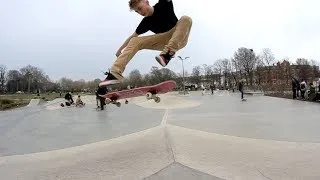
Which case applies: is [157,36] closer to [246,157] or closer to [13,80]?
[246,157]

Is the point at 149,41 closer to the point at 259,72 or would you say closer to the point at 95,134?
the point at 95,134

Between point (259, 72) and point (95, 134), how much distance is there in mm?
67826

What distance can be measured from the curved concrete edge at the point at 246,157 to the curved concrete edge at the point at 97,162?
557 millimetres

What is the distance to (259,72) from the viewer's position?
78562 millimetres

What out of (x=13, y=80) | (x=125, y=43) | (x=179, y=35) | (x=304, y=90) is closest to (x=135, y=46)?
(x=125, y=43)

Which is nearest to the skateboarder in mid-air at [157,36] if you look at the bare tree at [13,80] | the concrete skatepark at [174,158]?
the concrete skatepark at [174,158]

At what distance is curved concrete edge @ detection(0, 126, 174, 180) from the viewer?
25.7 ft

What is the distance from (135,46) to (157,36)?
470 millimetres

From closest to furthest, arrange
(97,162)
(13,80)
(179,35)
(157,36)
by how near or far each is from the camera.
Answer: (179,35) < (157,36) < (97,162) < (13,80)

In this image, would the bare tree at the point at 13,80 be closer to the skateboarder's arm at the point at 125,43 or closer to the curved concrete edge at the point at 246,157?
the curved concrete edge at the point at 246,157

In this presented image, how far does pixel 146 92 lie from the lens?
853cm

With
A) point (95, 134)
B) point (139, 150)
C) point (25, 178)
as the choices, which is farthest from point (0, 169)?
point (95, 134)

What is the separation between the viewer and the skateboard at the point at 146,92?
330 inches

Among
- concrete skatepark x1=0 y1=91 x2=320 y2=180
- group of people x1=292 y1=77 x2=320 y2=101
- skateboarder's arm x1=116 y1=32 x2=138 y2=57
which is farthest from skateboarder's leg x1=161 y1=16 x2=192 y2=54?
group of people x1=292 y1=77 x2=320 y2=101
